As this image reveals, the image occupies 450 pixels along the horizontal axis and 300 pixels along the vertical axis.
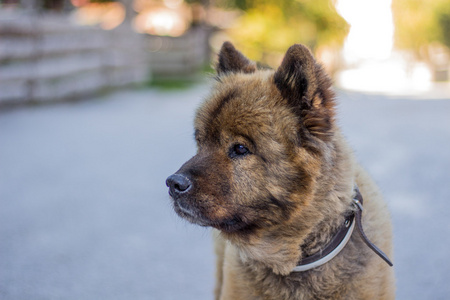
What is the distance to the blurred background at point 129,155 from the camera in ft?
12.4

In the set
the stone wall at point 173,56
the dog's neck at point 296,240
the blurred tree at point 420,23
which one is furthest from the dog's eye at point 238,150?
the blurred tree at point 420,23

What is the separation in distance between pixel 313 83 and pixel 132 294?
2137mm

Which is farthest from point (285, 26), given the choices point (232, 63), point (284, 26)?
point (232, 63)

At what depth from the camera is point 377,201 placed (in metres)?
2.68

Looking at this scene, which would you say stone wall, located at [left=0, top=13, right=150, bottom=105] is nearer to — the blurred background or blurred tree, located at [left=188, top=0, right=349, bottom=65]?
the blurred background

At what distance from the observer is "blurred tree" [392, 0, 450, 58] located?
21.5m

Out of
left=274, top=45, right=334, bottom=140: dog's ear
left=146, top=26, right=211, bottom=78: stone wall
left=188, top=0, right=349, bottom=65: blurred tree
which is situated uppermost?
left=274, top=45, right=334, bottom=140: dog's ear

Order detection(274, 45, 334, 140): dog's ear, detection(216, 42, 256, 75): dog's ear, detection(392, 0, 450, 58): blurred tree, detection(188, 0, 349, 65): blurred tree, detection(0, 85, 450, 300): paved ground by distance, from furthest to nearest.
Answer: detection(392, 0, 450, 58): blurred tree, detection(188, 0, 349, 65): blurred tree, detection(0, 85, 450, 300): paved ground, detection(216, 42, 256, 75): dog's ear, detection(274, 45, 334, 140): dog's ear

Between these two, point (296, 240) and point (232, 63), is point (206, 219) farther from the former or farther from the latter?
point (232, 63)

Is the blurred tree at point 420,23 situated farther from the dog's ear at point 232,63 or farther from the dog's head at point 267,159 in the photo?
the dog's head at point 267,159

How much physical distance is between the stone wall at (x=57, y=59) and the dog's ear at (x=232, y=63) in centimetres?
796

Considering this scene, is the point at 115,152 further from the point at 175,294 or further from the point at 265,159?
the point at 265,159

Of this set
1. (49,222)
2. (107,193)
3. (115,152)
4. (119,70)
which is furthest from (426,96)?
(49,222)

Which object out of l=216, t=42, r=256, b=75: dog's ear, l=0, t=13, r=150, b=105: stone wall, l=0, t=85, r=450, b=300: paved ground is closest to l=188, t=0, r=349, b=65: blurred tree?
l=0, t=13, r=150, b=105: stone wall
